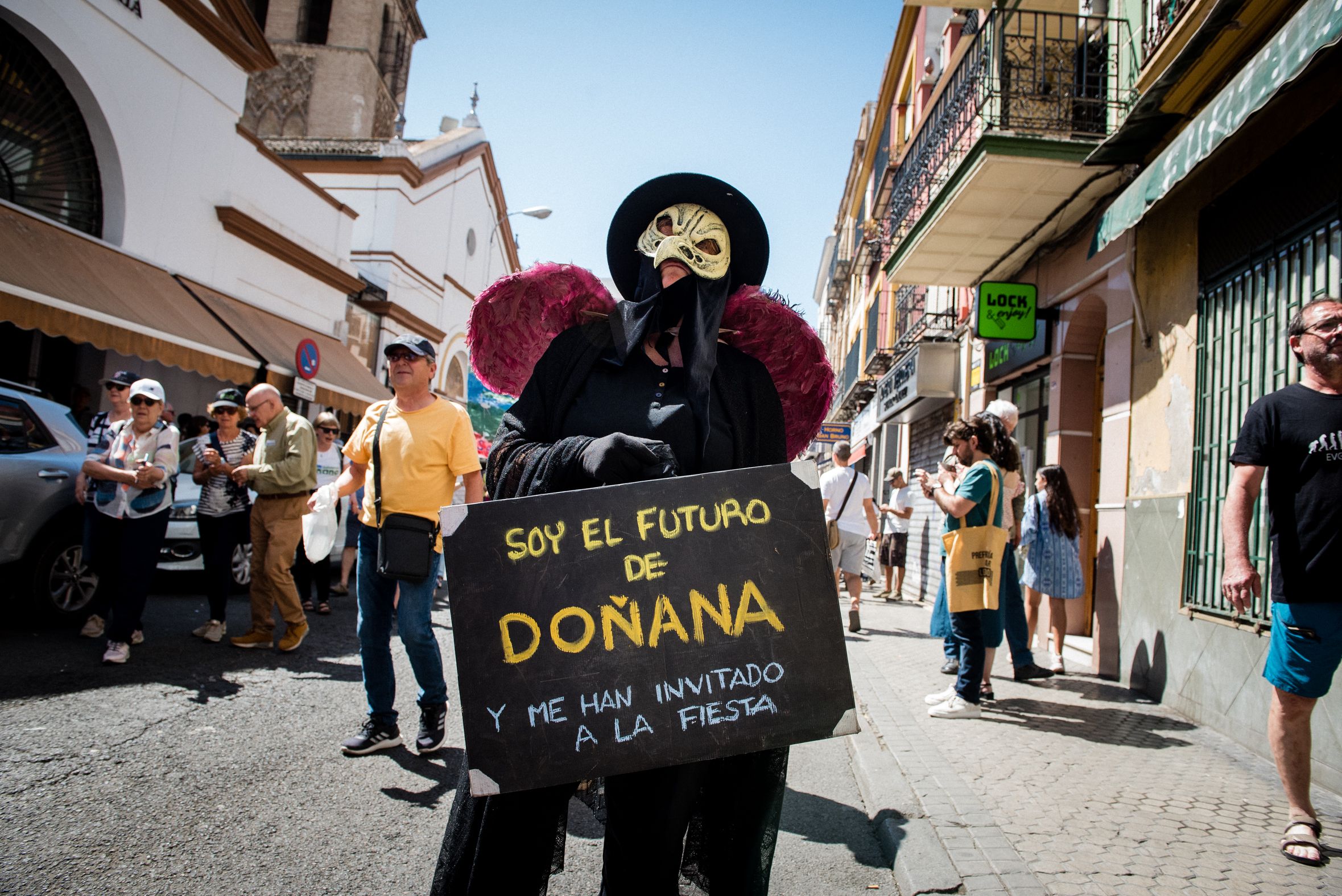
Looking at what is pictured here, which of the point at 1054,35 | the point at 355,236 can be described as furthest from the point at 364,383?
the point at 1054,35

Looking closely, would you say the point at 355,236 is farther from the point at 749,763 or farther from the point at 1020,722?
the point at 749,763

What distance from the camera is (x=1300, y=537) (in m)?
3.12

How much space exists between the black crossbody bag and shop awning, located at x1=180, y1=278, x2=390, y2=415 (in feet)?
34.9

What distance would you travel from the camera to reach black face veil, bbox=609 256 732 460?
2.05 meters

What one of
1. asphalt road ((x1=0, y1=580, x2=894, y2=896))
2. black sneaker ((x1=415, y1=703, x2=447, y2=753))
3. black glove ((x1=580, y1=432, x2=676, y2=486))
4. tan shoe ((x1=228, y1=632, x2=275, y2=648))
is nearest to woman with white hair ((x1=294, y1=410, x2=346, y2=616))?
tan shoe ((x1=228, y1=632, x2=275, y2=648))

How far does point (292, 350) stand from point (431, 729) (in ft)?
42.4

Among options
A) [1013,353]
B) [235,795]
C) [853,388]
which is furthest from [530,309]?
[853,388]

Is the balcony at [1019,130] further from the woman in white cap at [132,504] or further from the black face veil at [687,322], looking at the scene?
the woman in white cap at [132,504]

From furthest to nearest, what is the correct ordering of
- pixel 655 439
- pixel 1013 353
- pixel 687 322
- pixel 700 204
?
pixel 1013 353
pixel 700 204
pixel 687 322
pixel 655 439

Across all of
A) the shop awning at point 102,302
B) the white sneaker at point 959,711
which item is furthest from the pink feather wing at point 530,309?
the shop awning at point 102,302

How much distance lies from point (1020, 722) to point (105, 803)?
4.69 metres

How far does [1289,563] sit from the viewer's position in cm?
314

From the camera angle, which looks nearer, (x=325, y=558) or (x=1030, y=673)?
(x=1030, y=673)

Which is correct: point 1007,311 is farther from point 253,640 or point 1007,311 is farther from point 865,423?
point 865,423
